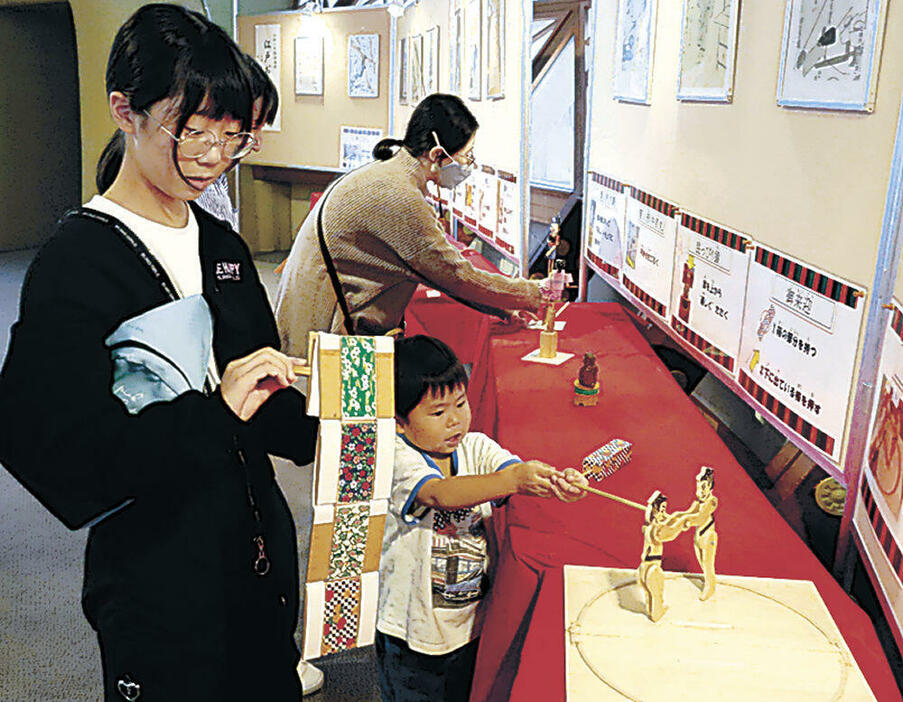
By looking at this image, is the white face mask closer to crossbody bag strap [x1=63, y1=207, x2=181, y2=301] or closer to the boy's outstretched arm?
the boy's outstretched arm

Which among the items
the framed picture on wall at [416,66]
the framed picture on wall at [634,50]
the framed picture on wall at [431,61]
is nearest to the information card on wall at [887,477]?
the framed picture on wall at [634,50]

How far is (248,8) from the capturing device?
28.0 feet

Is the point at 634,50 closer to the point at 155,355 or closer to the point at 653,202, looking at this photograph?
the point at 653,202

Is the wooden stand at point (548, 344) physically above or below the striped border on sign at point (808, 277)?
below

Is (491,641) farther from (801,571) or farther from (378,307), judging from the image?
(378,307)

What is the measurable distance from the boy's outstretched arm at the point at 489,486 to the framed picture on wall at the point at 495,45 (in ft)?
9.53

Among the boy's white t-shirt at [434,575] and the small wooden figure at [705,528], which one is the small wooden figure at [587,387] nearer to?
the boy's white t-shirt at [434,575]

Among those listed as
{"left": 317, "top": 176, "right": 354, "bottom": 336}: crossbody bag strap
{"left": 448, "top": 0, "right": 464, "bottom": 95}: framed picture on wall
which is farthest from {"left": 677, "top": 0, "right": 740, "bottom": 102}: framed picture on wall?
{"left": 448, "top": 0, "right": 464, "bottom": 95}: framed picture on wall

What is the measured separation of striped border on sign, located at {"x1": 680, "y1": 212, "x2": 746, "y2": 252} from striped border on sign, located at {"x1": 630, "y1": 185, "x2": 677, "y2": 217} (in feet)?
0.35

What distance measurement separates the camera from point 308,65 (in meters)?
7.75

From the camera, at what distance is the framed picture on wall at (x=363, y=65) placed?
712cm

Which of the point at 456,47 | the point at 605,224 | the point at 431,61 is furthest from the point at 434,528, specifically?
the point at 431,61

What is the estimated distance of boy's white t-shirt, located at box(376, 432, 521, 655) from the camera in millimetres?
1497

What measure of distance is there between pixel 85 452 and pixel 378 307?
5.53 feet
